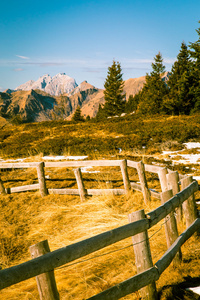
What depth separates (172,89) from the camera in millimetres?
29328

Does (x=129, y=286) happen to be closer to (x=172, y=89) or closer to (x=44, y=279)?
(x=44, y=279)

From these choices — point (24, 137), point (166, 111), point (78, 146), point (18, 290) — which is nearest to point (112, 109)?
point (166, 111)

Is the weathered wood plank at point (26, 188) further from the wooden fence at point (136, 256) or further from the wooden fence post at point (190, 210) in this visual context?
the wooden fence at point (136, 256)

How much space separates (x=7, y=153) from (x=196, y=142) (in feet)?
45.1

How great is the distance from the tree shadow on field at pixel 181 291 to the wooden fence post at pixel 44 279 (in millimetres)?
1521

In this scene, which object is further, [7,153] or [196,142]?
[7,153]

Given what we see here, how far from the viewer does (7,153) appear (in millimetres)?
15758

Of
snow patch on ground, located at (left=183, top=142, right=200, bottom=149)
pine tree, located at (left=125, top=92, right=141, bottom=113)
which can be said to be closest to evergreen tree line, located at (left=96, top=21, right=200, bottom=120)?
snow patch on ground, located at (left=183, top=142, right=200, bottom=149)

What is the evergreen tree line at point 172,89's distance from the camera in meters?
26.0

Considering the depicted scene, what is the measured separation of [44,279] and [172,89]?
3091 cm

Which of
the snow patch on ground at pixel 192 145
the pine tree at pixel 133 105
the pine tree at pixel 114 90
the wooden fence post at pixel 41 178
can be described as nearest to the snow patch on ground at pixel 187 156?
the snow patch on ground at pixel 192 145

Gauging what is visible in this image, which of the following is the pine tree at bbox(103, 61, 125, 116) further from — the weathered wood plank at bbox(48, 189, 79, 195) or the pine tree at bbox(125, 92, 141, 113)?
the weathered wood plank at bbox(48, 189, 79, 195)

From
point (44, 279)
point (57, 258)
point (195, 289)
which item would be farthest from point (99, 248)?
point (195, 289)

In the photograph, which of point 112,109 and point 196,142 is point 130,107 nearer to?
point 112,109
